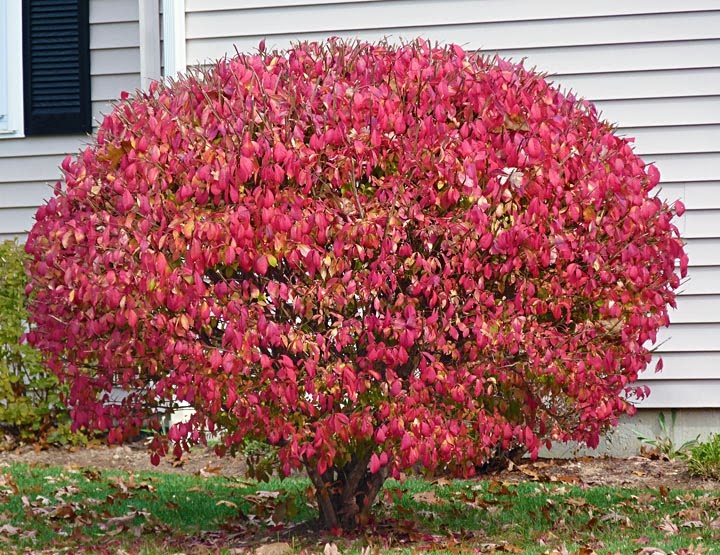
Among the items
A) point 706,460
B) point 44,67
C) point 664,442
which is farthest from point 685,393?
point 44,67

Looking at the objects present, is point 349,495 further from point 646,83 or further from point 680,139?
point 646,83

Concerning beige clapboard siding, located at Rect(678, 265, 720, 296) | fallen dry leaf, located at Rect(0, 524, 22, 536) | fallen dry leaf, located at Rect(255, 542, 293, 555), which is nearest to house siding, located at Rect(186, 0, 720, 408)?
beige clapboard siding, located at Rect(678, 265, 720, 296)

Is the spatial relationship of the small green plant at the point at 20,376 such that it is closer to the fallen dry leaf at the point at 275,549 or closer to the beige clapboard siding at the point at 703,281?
the fallen dry leaf at the point at 275,549

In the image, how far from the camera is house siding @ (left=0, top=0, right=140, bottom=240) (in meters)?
7.97

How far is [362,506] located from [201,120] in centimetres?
195

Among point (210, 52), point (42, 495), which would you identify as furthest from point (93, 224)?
point (210, 52)

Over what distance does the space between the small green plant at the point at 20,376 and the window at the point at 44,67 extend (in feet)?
3.51

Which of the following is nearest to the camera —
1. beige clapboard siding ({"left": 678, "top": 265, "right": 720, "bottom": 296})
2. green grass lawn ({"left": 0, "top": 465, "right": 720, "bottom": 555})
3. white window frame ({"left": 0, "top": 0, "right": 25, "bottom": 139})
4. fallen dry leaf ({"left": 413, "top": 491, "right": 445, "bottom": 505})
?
green grass lawn ({"left": 0, "top": 465, "right": 720, "bottom": 555})

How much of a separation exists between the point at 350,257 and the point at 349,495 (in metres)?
1.34

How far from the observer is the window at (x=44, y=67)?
802 cm

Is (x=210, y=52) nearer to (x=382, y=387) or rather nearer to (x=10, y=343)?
(x=10, y=343)

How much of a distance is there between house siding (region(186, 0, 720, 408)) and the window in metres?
2.70

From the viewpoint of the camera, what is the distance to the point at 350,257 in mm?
3953

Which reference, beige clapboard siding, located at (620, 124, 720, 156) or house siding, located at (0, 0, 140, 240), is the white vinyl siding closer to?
beige clapboard siding, located at (620, 124, 720, 156)
